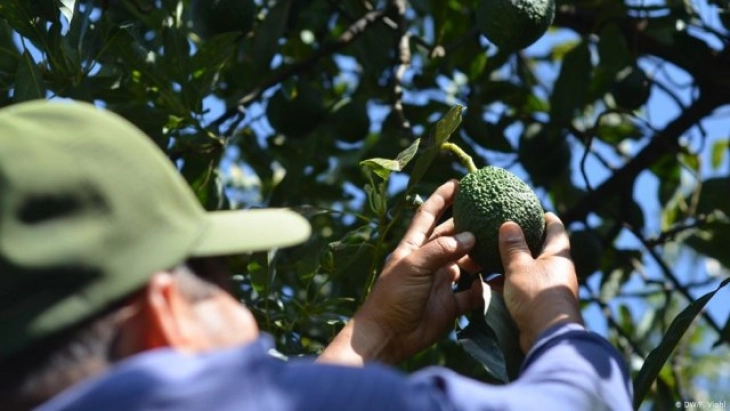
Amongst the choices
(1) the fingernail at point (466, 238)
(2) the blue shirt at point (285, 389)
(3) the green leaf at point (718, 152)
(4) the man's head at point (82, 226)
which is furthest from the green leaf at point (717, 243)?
(4) the man's head at point (82, 226)

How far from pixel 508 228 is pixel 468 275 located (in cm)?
22

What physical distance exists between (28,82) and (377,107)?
1621mm

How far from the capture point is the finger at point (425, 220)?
8.11 ft

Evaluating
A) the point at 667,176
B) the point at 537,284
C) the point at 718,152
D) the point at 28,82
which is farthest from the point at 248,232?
the point at 718,152

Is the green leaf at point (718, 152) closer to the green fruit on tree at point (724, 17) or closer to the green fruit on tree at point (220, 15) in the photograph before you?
the green fruit on tree at point (724, 17)

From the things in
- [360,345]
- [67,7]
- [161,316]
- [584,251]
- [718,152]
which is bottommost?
[718,152]

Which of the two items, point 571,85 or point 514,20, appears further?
point 571,85

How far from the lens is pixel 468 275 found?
2.55 m

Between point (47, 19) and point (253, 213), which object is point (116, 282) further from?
point (47, 19)

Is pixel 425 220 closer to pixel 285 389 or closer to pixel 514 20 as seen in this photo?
pixel 514 20

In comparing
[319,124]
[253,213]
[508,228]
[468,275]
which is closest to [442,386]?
[253,213]

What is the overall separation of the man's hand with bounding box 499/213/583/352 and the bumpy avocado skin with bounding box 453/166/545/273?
0.02m

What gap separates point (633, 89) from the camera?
3.96 metres

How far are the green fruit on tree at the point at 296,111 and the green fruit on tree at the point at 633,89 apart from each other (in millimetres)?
740
